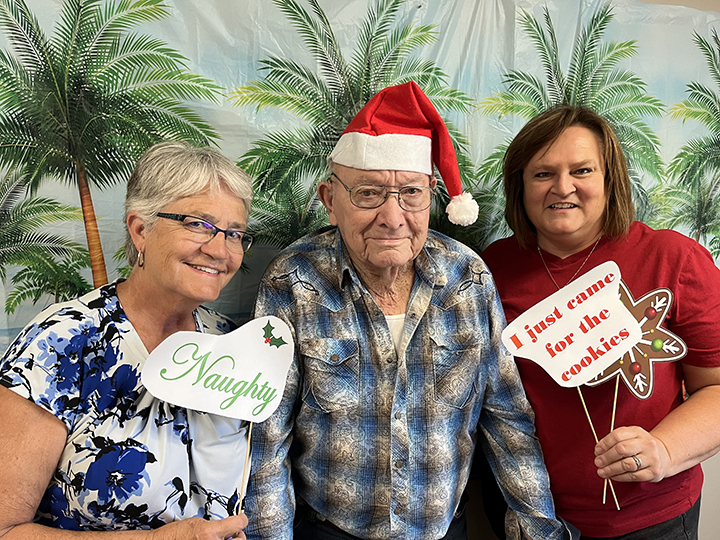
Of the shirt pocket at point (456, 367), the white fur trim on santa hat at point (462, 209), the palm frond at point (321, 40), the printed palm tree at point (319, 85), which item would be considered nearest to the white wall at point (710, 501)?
the shirt pocket at point (456, 367)

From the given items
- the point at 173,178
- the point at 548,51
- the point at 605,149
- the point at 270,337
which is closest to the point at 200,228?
the point at 173,178

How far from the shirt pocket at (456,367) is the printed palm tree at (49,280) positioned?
1.00 metres

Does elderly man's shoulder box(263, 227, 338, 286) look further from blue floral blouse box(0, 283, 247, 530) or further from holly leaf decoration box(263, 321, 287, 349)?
blue floral blouse box(0, 283, 247, 530)

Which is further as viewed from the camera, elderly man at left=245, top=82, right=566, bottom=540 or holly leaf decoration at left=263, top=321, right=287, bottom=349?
elderly man at left=245, top=82, right=566, bottom=540

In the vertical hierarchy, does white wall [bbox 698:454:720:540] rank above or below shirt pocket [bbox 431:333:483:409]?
below

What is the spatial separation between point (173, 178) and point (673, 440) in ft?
4.80

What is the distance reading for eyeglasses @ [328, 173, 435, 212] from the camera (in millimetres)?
1369

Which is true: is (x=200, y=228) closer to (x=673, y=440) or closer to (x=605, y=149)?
(x=605, y=149)

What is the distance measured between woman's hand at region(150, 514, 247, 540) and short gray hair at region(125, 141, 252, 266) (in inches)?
24.5

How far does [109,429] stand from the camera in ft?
3.72

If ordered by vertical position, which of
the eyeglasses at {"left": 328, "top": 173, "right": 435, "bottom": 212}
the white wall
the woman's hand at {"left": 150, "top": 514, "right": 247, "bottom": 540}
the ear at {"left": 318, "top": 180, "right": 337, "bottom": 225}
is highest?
the eyeglasses at {"left": 328, "top": 173, "right": 435, "bottom": 212}

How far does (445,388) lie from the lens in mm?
1421

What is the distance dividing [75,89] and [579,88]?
1.81 meters

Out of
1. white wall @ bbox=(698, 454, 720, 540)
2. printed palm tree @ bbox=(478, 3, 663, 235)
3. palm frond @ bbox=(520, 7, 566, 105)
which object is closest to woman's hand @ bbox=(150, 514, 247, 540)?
printed palm tree @ bbox=(478, 3, 663, 235)
